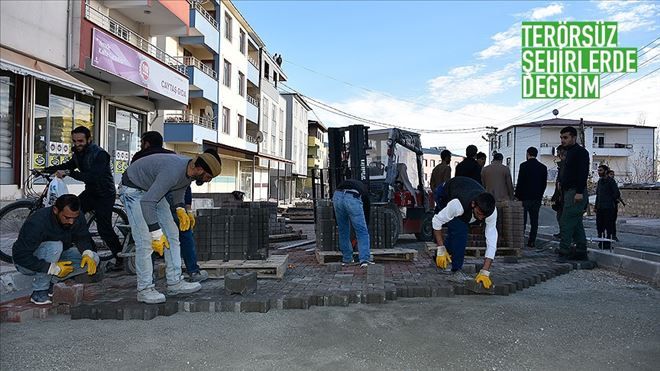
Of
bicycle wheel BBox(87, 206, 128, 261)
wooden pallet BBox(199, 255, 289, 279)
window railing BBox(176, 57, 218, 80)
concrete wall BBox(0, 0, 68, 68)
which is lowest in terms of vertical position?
wooden pallet BBox(199, 255, 289, 279)

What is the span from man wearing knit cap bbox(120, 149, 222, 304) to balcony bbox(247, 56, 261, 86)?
31013mm

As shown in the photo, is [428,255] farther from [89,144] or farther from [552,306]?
[89,144]

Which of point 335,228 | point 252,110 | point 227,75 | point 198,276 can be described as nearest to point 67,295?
point 198,276

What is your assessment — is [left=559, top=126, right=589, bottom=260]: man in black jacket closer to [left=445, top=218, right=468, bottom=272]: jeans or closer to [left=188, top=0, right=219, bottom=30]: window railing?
[left=445, top=218, right=468, bottom=272]: jeans

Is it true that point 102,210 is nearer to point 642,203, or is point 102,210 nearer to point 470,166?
point 470,166

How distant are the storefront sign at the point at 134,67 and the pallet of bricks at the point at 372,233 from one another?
26.5 ft

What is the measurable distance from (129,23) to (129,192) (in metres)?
14.3

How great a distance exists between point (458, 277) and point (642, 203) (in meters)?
25.5

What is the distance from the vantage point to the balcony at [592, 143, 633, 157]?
191ft

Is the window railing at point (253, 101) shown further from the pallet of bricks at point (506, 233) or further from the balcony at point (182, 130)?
the pallet of bricks at point (506, 233)

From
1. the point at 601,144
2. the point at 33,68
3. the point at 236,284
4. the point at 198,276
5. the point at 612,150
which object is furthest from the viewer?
the point at 601,144

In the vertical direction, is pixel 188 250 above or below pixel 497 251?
above

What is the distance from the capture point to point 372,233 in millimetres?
7711

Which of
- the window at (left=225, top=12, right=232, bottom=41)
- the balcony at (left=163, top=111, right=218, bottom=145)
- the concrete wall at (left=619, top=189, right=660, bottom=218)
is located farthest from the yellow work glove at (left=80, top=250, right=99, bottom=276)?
the concrete wall at (left=619, top=189, right=660, bottom=218)
